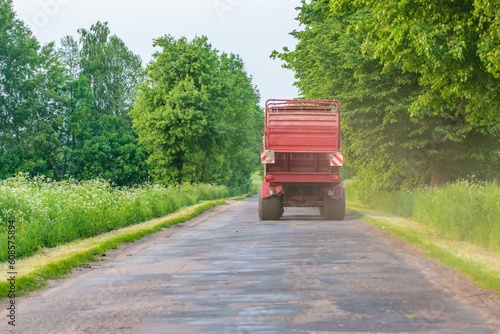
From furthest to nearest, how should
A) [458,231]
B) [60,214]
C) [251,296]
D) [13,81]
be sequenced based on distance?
[13,81]
[60,214]
[458,231]
[251,296]

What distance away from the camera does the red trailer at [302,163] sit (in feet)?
74.3

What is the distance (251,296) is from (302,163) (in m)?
15.5

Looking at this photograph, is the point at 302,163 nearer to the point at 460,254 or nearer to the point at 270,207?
the point at 270,207

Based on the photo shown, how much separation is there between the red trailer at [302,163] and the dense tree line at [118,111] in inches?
1022

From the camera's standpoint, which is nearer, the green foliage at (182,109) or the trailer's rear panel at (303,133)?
the trailer's rear panel at (303,133)

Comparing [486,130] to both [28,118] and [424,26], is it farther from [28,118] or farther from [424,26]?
[28,118]

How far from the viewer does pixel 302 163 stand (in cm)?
2347

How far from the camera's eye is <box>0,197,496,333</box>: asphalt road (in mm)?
6656

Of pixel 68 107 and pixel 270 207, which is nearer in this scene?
pixel 270 207

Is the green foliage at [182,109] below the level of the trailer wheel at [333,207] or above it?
above

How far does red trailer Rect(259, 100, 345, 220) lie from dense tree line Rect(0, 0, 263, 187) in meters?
26.0

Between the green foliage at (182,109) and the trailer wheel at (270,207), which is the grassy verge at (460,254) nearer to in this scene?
the trailer wheel at (270,207)

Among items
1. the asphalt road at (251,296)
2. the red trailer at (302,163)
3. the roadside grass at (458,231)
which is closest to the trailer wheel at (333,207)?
the red trailer at (302,163)

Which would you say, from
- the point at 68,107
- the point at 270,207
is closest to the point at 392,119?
the point at 270,207
